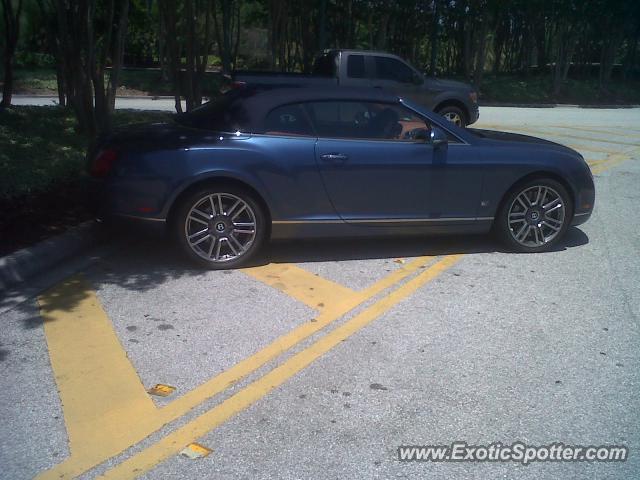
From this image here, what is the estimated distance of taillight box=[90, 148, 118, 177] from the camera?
19.3 feet

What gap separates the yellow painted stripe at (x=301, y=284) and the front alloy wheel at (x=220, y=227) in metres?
0.22

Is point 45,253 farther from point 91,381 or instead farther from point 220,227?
point 91,381

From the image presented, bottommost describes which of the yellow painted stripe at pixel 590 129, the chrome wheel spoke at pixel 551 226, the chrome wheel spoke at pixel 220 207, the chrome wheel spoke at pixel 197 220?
the chrome wheel spoke at pixel 551 226

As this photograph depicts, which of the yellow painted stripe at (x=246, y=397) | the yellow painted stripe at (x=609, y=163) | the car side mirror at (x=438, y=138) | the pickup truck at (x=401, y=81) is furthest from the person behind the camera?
the pickup truck at (x=401, y=81)

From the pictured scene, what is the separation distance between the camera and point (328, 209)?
6.09m

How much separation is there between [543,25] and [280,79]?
88.2 ft

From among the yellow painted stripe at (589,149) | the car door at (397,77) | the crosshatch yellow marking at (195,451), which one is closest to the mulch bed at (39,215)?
the crosshatch yellow marking at (195,451)

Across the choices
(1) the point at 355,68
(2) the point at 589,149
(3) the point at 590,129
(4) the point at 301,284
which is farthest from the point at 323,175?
(3) the point at 590,129

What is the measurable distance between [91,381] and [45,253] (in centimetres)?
215

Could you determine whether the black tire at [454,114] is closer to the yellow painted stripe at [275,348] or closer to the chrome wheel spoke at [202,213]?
the yellow painted stripe at [275,348]

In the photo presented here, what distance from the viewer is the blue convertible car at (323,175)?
19.0ft

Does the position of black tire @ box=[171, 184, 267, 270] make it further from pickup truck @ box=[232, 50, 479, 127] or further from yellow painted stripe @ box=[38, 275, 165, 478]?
pickup truck @ box=[232, 50, 479, 127]

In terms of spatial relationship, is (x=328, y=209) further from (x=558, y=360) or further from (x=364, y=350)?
(x=558, y=360)

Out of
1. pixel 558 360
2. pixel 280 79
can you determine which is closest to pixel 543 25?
pixel 280 79
